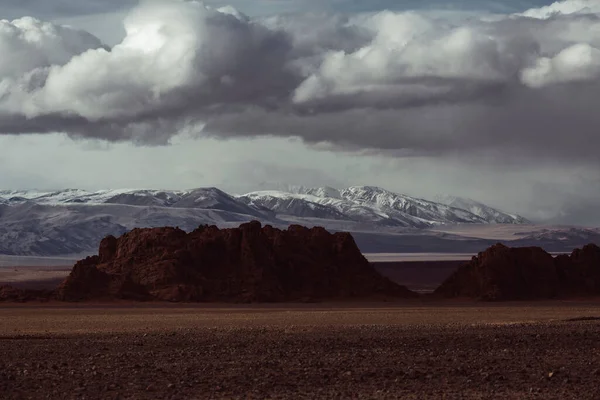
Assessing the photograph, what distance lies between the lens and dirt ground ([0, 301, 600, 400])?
86.1 feet

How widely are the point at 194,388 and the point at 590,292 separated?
2553 inches

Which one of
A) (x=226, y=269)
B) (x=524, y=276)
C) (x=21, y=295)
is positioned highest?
(x=226, y=269)

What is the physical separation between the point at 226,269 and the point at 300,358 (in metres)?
49.9

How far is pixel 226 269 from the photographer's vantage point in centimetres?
8262

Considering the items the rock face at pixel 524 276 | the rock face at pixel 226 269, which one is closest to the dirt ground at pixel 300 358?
the rock face at pixel 226 269

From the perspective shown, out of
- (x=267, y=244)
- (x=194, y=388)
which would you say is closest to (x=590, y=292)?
(x=267, y=244)

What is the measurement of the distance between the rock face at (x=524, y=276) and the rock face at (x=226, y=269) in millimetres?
5475

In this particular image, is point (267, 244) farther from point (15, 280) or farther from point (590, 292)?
point (15, 280)

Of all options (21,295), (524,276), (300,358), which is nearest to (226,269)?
(21,295)

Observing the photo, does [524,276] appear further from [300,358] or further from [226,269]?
[300,358]

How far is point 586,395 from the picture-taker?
25.1m

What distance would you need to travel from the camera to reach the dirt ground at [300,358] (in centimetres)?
2623

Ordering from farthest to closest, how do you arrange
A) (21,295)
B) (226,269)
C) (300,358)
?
(226,269) → (21,295) → (300,358)

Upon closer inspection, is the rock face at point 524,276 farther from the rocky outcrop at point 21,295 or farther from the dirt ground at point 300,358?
the rocky outcrop at point 21,295
